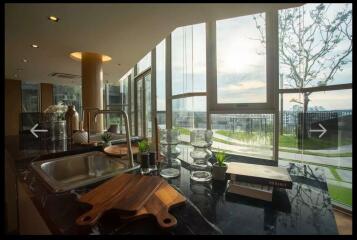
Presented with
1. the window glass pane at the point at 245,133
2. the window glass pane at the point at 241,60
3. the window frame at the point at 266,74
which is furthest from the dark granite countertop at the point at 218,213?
the window glass pane at the point at 241,60

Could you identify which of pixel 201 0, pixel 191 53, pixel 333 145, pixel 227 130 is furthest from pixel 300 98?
pixel 191 53

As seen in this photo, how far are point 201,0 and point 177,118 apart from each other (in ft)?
9.17

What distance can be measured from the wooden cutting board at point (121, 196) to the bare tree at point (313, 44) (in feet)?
7.83

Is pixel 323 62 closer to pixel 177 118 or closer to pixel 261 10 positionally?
pixel 261 10

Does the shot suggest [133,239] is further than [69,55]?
No

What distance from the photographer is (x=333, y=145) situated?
2.09 metres

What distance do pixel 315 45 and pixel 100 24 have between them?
2.73 m

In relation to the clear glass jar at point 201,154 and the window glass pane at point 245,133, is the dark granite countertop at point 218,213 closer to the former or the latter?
the clear glass jar at point 201,154

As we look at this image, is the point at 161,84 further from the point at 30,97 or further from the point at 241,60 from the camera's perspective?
the point at 30,97

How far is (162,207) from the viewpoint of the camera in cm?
64

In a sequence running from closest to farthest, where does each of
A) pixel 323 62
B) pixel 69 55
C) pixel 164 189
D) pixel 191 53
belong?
pixel 164 189, pixel 323 62, pixel 69 55, pixel 191 53

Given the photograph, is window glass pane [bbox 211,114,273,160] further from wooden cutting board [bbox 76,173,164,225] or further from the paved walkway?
wooden cutting board [bbox 76,173,164,225]

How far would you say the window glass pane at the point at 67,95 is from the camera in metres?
7.82

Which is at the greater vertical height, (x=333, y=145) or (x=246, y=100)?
(x=246, y=100)
